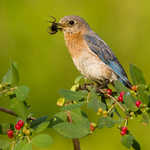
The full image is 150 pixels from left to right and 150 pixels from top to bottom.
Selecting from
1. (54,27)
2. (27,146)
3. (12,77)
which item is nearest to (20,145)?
(27,146)

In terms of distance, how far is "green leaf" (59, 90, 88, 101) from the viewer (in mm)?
2449

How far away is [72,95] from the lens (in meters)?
2.50

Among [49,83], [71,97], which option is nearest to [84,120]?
[71,97]

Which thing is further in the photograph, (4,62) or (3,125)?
(4,62)

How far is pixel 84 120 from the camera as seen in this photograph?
2.33 metres

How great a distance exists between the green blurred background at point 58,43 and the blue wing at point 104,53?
1.07 ft

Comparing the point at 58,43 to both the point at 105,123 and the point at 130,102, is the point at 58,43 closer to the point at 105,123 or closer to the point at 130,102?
the point at 130,102

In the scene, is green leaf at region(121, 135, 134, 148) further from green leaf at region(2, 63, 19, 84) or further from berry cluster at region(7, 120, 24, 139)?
green leaf at region(2, 63, 19, 84)

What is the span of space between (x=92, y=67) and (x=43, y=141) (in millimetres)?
2344

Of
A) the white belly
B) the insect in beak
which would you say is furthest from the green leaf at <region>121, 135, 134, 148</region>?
the insect in beak

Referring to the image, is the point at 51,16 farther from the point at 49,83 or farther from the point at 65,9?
the point at 49,83

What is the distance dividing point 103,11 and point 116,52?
60 centimetres

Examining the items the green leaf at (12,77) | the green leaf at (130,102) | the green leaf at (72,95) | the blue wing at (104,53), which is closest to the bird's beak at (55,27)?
the blue wing at (104,53)

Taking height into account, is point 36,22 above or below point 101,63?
above
